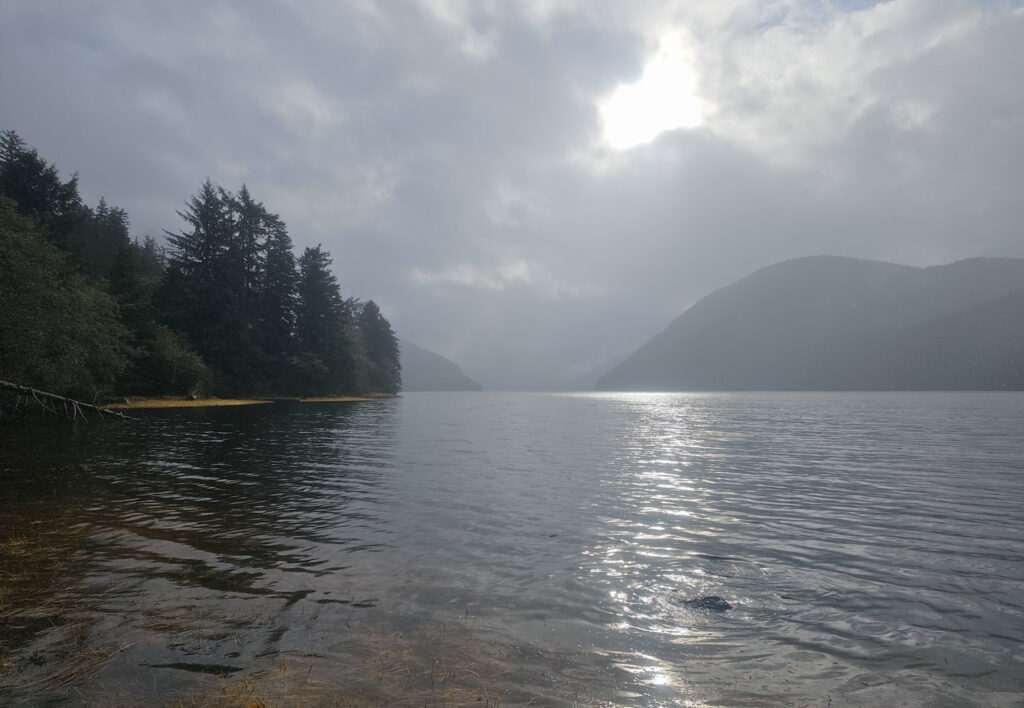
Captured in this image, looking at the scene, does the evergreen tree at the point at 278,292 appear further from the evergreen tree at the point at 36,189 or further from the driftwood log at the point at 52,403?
the driftwood log at the point at 52,403

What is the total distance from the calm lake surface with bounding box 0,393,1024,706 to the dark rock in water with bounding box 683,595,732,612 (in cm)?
16

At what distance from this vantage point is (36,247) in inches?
1580

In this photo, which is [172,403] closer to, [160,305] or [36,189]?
[160,305]

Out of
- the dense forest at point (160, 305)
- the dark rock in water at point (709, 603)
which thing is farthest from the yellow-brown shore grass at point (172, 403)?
the dark rock in water at point (709, 603)

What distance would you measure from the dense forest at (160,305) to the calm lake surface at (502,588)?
2315 centimetres

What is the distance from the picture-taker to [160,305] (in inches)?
3157

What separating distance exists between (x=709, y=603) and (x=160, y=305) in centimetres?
9574

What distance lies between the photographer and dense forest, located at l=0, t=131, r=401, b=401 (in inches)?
1480

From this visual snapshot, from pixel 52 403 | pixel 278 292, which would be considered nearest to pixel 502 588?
pixel 52 403

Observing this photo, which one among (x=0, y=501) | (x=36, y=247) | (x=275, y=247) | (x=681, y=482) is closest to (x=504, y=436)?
(x=681, y=482)

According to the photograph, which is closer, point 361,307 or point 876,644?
point 876,644

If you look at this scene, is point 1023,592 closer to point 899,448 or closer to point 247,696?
point 247,696

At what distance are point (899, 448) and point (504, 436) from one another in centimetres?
2914

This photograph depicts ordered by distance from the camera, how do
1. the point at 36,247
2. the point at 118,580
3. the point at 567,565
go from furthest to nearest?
the point at 36,247, the point at 567,565, the point at 118,580
